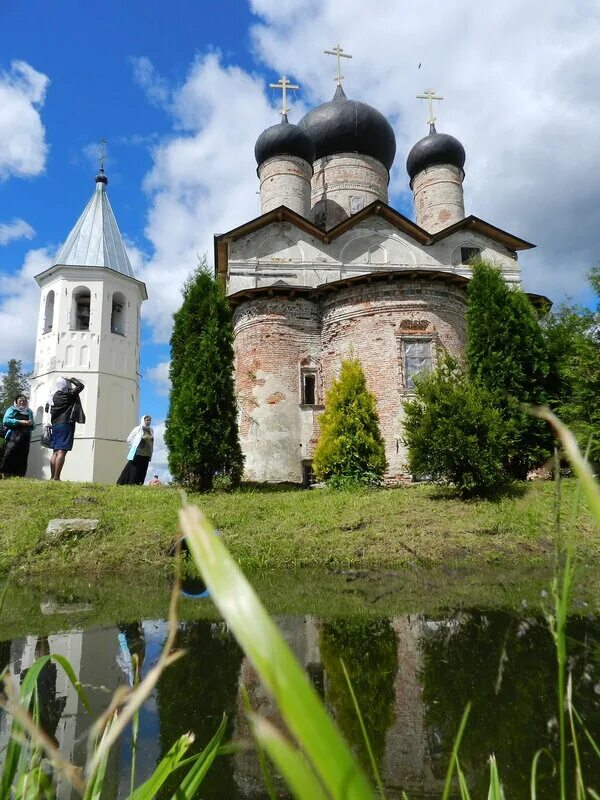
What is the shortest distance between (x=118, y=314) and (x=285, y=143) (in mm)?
8440

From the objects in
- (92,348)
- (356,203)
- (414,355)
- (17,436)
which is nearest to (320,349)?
(414,355)

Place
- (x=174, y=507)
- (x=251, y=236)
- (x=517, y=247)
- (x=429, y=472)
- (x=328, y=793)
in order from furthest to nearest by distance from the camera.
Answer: (x=517, y=247) < (x=251, y=236) < (x=429, y=472) < (x=174, y=507) < (x=328, y=793)

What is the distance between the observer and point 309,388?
14844 mm

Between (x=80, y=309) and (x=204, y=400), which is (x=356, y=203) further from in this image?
(x=204, y=400)

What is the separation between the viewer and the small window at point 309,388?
1462 cm

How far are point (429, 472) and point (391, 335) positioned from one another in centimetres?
536

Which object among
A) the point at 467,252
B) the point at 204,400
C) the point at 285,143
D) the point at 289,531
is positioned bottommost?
the point at 289,531


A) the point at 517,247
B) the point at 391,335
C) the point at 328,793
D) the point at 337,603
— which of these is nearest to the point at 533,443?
the point at 391,335

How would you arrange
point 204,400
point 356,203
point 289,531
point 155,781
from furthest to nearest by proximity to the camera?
1. point 356,203
2. point 204,400
3. point 289,531
4. point 155,781

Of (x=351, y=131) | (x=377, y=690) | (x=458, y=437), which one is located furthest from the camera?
(x=351, y=131)

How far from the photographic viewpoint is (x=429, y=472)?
29.7 ft

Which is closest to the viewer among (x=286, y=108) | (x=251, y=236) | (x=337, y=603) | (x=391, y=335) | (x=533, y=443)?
(x=337, y=603)

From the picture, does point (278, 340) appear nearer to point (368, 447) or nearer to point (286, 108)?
point (368, 447)

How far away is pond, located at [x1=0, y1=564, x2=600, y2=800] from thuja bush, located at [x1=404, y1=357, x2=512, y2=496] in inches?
187
